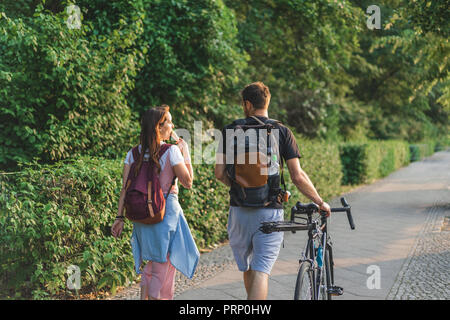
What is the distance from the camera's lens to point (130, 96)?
29.6 ft

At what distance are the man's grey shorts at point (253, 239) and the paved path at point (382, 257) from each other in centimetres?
155

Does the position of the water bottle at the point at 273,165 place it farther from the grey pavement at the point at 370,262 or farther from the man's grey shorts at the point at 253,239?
the grey pavement at the point at 370,262

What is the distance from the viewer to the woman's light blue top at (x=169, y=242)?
369 centimetres

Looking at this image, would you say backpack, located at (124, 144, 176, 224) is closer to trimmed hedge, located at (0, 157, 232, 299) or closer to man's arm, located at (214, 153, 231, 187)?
man's arm, located at (214, 153, 231, 187)

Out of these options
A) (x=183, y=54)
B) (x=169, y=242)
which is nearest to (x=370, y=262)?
(x=169, y=242)

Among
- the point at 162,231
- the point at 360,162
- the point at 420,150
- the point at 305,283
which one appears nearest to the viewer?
the point at 305,283

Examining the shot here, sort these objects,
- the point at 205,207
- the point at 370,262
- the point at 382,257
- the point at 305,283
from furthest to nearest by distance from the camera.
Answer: the point at 205,207 < the point at 382,257 < the point at 370,262 < the point at 305,283

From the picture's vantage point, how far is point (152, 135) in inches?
146

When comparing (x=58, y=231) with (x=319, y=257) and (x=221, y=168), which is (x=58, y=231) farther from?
(x=319, y=257)

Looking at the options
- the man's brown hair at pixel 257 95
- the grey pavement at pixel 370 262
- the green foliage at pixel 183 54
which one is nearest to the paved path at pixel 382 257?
the grey pavement at pixel 370 262

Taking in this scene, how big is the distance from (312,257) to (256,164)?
0.82 m
